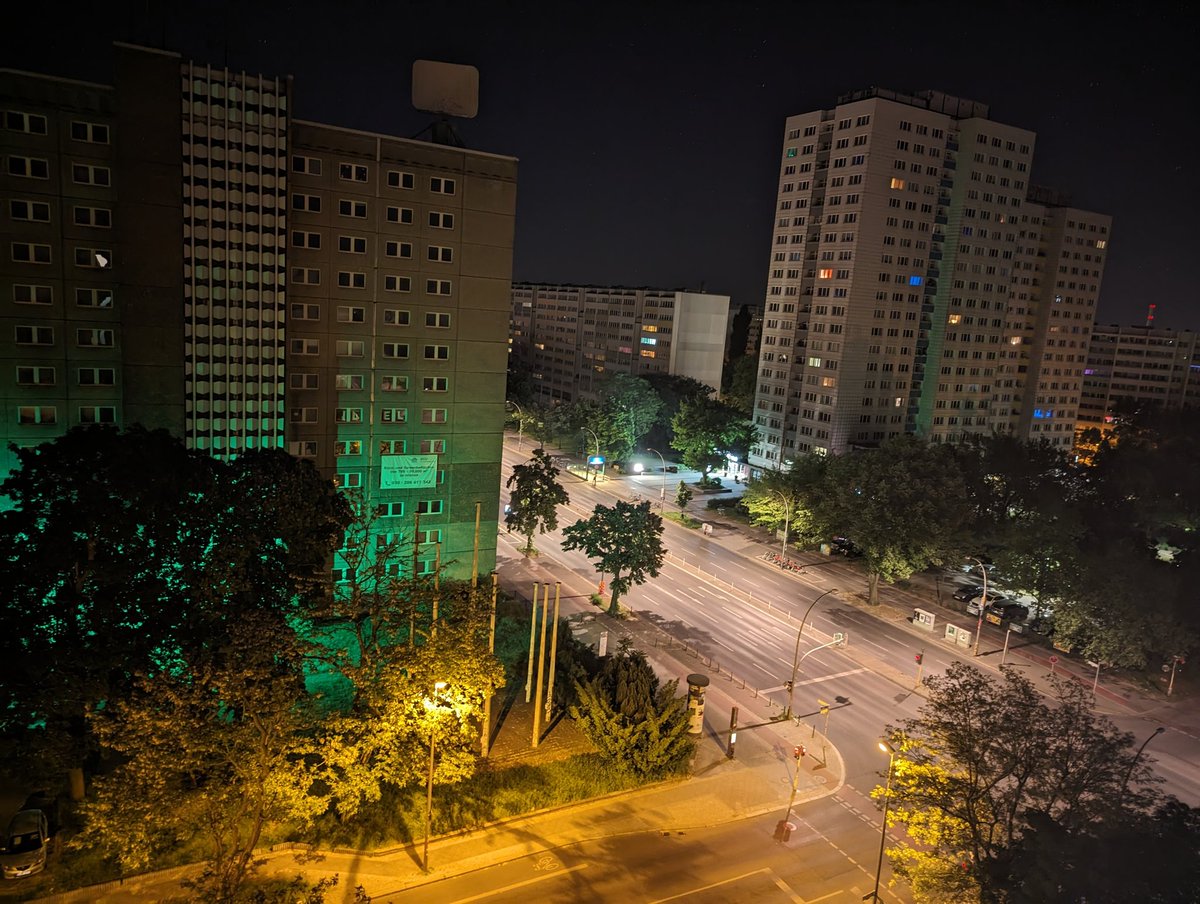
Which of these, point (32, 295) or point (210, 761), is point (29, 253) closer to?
point (32, 295)

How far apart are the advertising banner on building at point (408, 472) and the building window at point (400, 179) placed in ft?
59.2

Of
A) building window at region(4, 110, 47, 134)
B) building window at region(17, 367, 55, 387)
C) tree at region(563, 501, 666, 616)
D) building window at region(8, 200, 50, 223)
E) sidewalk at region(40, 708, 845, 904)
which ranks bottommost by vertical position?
sidewalk at region(40, 708, 845, 904)

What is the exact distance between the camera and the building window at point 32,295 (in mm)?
39688

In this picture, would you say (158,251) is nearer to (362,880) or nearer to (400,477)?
(400,477)

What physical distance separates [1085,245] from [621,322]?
84.0 m

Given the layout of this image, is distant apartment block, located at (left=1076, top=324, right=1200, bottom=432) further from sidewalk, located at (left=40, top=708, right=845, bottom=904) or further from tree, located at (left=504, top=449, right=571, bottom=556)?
sidewalk, located at (left=40, top=708, right=845, bottom=904)

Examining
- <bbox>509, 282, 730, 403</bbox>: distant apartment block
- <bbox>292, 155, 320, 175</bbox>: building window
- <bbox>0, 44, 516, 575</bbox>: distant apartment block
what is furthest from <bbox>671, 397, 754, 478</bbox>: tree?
<bbox>292, 155, 320, 175</bbox>: building window

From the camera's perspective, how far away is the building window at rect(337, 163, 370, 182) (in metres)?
47.1

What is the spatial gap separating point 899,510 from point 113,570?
53995 mm

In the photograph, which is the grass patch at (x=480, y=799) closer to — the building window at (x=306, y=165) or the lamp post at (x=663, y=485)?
the building window at (x=306, y=165)

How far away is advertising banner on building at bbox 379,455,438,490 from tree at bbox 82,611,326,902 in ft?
79.8

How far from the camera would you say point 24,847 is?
1050 inches

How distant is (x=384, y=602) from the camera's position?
3192 cm

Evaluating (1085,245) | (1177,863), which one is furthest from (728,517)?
(1085,245)
